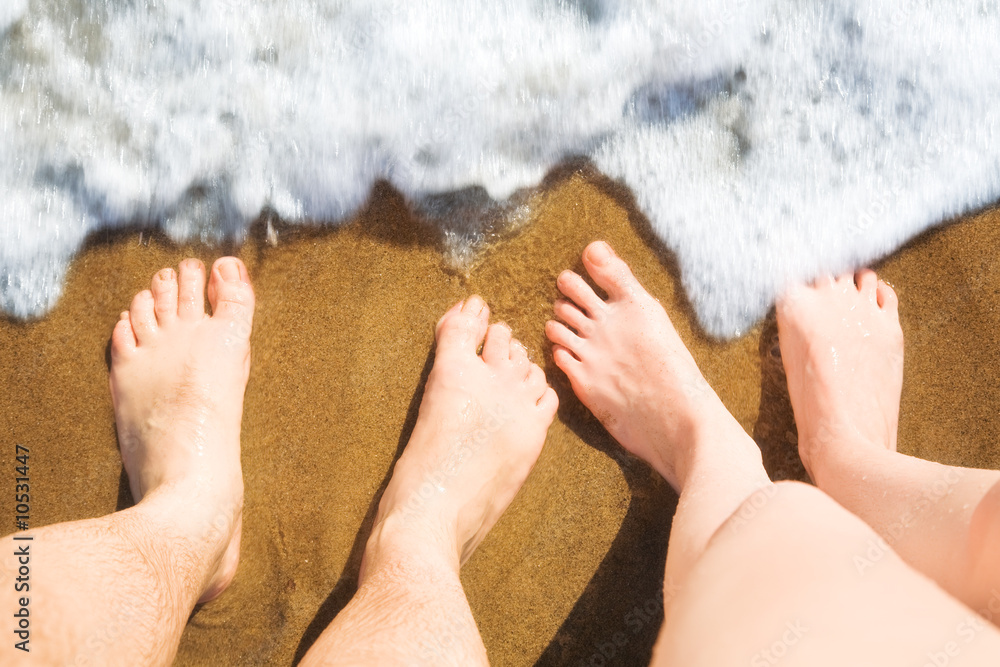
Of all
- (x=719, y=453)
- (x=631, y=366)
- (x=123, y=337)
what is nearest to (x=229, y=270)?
(x=123, y=337)

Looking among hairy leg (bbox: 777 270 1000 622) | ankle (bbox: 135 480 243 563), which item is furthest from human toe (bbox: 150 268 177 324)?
hairy leg (bbox: 777 270 1000 622)

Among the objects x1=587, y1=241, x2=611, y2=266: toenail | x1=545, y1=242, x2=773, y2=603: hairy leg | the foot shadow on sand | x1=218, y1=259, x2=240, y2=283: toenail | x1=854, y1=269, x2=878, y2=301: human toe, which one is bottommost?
the foot shadow on sand

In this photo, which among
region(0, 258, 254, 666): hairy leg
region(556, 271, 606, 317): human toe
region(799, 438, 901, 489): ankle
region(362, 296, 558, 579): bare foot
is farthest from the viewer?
region(556, 271, 606, 317): human toe

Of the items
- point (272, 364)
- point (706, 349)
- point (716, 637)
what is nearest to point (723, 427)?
point (706, 349)

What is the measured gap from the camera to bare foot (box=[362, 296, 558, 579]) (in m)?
1.81

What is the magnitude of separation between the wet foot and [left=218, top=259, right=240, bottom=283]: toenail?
92 centimetres

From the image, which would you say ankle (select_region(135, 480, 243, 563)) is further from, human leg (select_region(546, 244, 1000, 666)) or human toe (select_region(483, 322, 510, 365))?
human leg (select_region(546, 244, 1000, 666))

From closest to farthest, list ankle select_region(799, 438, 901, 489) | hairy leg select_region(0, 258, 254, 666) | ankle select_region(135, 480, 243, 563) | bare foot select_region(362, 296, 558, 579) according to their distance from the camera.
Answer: hairy leg select_region(0, 258, 254, 666), ankle select_region(135, 480, 243, 563), ankle select_region(799, 438, 901, 489), bare foot select_region(362, 296, 558, 579)

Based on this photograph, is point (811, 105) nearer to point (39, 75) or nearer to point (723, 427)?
point (723, 427)

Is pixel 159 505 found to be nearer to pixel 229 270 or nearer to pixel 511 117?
pixel 229 270

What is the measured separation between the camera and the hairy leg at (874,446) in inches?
53.1

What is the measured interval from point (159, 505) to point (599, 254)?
133 centimetres

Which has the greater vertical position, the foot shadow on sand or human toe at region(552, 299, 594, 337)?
human toe at region(552, 299, 594, 337)

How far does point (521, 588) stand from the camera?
5.94ft
